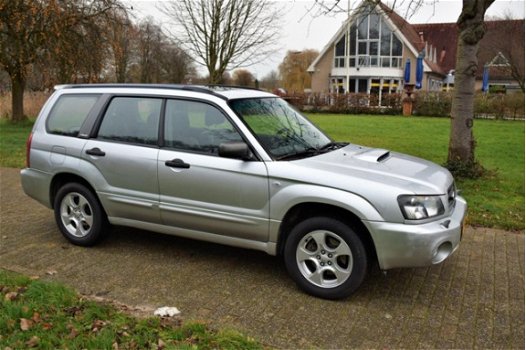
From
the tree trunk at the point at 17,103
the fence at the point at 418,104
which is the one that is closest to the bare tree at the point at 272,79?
the fence at the point at 418,104

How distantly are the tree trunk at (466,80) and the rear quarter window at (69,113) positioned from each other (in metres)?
5.89

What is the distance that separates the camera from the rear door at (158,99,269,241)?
4180 mm

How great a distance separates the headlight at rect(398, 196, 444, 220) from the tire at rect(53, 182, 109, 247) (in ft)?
10.4

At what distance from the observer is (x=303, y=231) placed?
13.1ft

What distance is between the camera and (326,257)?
156 inches

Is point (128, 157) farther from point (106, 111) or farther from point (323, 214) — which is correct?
point (323, 214)

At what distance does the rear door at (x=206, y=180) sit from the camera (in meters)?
4.18

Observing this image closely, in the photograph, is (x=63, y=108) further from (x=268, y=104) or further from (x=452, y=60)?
(x=452, y=60)

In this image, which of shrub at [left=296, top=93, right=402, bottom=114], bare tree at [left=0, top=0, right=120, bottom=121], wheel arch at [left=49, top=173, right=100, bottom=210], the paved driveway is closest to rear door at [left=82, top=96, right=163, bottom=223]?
wheel arch at [left=49, top=173, right=100, bottom=210]

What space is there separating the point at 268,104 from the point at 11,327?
3082 mm

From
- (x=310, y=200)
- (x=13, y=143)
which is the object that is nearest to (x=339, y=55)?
(x=13, y=143)

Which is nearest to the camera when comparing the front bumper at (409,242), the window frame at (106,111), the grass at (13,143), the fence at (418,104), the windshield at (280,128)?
the front bumper at (409,242)

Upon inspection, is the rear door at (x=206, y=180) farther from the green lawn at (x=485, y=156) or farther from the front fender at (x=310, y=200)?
the green lawn at (x=485, y=156)

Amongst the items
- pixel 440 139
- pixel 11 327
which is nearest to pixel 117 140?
pixel 11 327
